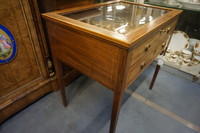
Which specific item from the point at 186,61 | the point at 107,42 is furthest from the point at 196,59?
the point at 107,42

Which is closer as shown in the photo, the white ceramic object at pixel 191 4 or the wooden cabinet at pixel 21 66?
the wooden cabinet at pixel 21 66

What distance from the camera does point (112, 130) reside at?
94 centimetres

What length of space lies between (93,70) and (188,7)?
1377 millimetres

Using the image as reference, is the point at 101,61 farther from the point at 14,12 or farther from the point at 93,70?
the point at 14,12

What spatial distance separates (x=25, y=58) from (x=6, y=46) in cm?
16

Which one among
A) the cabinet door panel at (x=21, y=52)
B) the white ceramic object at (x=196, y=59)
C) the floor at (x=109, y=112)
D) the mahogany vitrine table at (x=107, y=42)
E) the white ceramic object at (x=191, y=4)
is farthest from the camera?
the white ceramic object at (x=196, y=59)

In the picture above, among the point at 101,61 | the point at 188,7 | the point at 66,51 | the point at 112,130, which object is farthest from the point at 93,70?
the point at 188,7

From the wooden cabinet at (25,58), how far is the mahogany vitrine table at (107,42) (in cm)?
23

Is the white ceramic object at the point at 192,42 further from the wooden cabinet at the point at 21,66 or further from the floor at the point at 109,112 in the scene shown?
the wooden cabinet at the point at 21,66

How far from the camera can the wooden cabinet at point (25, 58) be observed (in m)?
0.92

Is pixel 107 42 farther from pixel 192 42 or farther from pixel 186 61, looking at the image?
pixel 192 42

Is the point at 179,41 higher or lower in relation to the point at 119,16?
lower

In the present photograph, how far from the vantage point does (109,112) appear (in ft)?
4.09

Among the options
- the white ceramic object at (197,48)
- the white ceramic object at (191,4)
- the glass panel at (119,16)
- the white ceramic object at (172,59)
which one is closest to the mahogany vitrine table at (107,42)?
the glass panel at (119,16)
